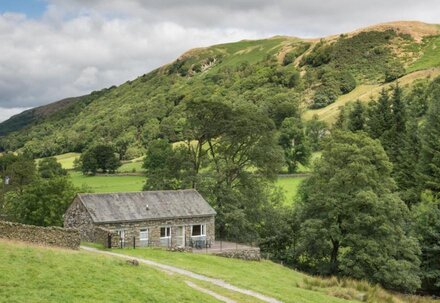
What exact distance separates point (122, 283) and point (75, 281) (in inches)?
77.7

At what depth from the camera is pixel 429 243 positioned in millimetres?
44906

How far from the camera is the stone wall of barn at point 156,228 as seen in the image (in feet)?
139

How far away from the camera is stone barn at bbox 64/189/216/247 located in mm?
41781

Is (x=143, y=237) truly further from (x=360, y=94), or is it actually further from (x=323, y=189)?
(x=360, y=94)

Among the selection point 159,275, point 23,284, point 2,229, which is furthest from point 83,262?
point 2,229

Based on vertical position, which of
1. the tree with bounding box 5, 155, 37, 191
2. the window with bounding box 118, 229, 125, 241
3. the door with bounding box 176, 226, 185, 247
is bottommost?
the door with bounding box 176, 226, 185, 247

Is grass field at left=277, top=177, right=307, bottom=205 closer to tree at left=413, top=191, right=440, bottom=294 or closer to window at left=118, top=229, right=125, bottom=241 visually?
tree at left=413, top=191, right=440, bottom=294

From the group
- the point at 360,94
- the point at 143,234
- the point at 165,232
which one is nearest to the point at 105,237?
the point at 143,234

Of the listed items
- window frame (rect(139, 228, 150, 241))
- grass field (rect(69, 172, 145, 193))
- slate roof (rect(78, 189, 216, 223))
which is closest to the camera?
slate roof (rect(78, 189, 216, 223))

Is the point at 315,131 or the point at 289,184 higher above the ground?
the point at 315,131

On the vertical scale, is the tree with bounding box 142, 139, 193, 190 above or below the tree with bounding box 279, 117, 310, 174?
below

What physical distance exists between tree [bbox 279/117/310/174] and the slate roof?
4924 cm

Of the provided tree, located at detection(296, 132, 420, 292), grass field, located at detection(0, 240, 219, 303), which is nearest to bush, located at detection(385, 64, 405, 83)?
tree, located at detection(296, 132, 420, 292)

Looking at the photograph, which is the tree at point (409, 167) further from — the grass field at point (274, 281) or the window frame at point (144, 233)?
the window frame at point (144, 233)
